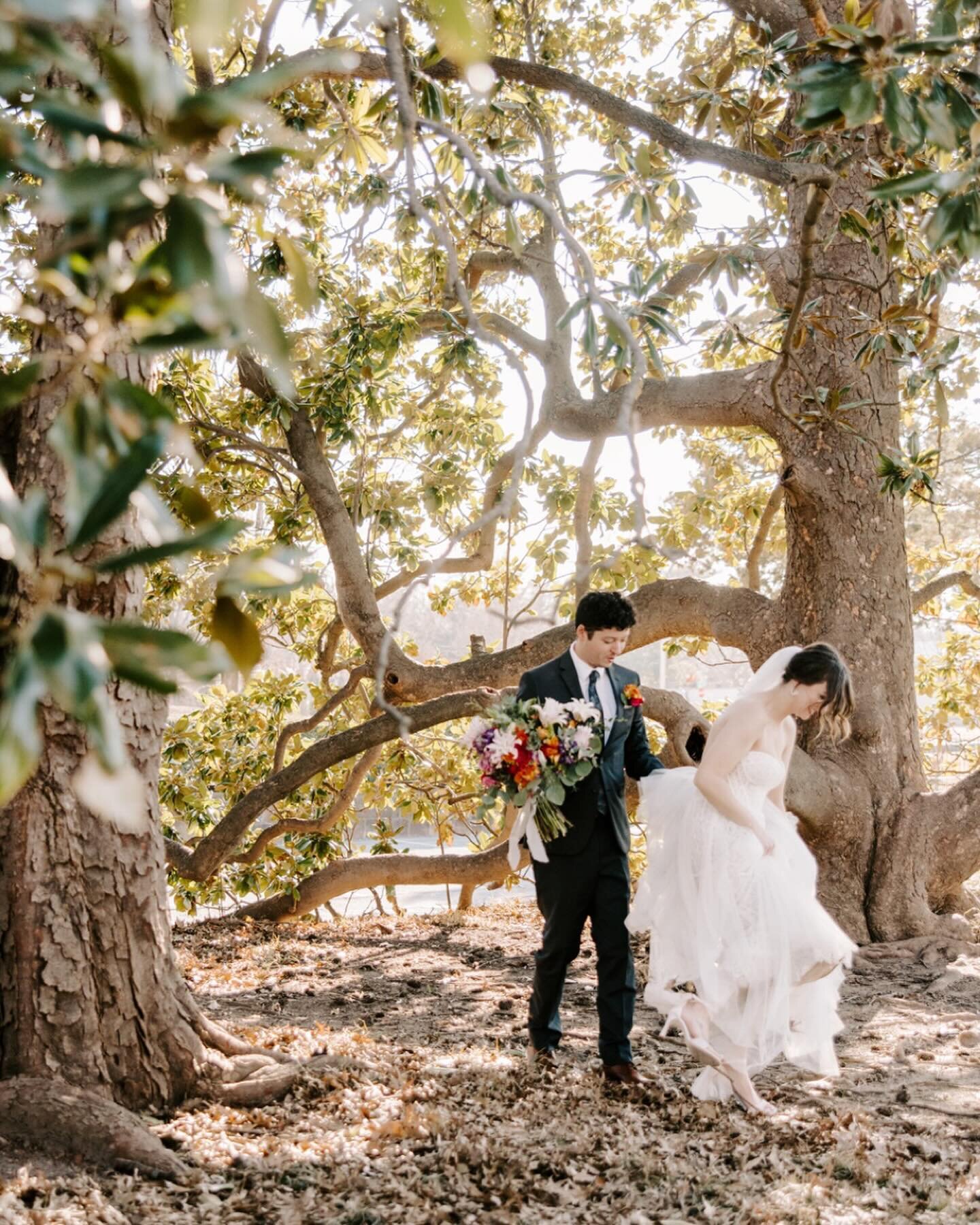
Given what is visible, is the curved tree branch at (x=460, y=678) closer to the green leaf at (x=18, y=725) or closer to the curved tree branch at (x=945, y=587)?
the curved tree branch at (x=945, y=587)

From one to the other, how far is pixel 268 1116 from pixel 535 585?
7.55 m

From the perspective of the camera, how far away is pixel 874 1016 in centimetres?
522

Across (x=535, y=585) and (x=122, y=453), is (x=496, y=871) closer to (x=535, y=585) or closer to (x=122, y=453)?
(x=535, y=585)

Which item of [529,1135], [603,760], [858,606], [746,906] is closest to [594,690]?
[603,760]

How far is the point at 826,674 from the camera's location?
4203 mm

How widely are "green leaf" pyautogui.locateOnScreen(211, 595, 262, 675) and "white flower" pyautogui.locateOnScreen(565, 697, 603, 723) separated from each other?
328 centimetres

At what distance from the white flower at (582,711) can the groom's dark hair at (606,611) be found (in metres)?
0.30

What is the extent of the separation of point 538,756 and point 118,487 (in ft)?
11.0

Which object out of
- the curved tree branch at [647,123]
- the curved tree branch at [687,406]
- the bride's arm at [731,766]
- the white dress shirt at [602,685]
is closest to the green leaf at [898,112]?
the curved tree branch at [647,123]

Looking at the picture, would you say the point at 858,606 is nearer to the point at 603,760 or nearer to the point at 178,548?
the point at 603,760

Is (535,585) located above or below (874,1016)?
above

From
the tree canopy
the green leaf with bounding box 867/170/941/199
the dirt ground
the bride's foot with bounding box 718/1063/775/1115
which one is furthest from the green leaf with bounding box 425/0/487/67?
the bride's foot with bounding box 718/1063/775/1115

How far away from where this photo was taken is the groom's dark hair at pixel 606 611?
4.28 metres

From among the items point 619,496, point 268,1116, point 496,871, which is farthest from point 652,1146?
point 619,496
